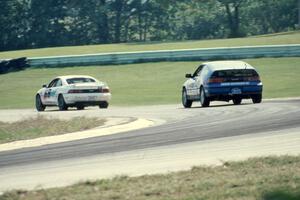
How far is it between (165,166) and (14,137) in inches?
277

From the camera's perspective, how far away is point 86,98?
31469 millimetres

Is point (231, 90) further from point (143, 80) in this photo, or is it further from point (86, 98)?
point (143, 80)

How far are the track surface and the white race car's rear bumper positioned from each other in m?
10.0

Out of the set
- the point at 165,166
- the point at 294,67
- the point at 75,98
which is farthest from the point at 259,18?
the point at 165,166

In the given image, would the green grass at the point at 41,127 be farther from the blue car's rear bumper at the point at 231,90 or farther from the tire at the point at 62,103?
the tire at the point at 62,103

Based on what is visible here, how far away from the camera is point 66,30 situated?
283ft

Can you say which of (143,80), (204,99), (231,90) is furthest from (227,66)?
(143,80)

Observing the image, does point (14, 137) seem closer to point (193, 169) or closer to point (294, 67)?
point (193, 169)

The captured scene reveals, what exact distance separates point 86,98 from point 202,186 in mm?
20928

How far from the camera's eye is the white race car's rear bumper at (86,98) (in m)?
31.4

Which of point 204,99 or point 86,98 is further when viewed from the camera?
point 86,98

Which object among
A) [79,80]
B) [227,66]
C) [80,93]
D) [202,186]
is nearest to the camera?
[202,186]

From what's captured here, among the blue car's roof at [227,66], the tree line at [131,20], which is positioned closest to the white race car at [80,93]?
the blue car's roof at [227,66]

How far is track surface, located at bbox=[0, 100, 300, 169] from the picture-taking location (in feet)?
48.7
